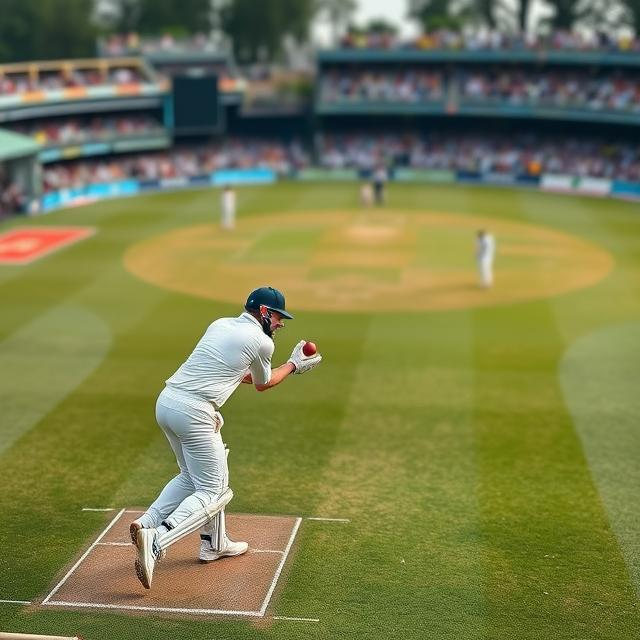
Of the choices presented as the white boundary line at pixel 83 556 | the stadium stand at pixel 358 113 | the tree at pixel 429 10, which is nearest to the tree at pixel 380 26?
the tree at pixel 429 10

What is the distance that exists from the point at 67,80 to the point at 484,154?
20.8 meters

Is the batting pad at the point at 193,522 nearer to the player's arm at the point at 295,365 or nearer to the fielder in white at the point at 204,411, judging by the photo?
the fielder in white at the point at 204,411

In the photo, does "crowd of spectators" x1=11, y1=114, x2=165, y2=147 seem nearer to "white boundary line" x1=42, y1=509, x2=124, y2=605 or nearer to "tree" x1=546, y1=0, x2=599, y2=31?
"tree" x1=546, y1=0, x2=599, y2=31

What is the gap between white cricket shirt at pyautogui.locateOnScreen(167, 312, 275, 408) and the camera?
27.0ft

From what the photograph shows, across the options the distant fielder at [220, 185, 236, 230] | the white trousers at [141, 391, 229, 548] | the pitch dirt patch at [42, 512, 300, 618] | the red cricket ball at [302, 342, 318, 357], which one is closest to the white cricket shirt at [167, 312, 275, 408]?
the white trousers at [141, 391, 229, 548]

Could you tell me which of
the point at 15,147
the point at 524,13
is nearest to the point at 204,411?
the point at 15,147

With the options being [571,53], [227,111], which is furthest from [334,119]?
[571,53]

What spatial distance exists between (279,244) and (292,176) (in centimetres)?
1793

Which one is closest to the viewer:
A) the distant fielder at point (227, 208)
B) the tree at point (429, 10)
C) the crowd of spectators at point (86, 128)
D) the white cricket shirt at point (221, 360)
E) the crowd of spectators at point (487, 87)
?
the white cricket shirt at point (221, 360)

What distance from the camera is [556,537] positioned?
394 inches

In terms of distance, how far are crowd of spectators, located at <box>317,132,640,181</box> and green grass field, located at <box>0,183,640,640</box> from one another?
18.6 meters

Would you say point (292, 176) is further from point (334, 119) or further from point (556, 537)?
point (556, 537)

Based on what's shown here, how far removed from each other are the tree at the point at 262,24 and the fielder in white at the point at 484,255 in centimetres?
5226

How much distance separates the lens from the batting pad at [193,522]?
26.7 ft
